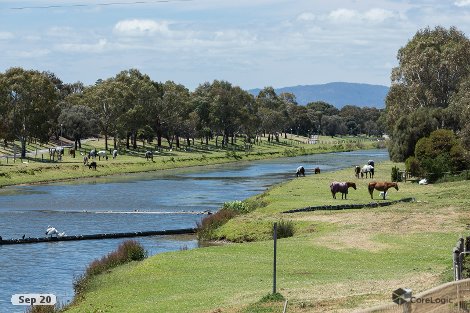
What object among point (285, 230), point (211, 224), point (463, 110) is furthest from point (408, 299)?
point (463, 110)

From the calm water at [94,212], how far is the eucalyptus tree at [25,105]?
21.9m

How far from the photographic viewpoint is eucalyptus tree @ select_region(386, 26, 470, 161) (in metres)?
105

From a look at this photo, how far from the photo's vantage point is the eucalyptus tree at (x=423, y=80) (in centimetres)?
10512

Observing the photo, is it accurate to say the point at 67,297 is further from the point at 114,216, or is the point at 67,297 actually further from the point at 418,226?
the point at 114,216

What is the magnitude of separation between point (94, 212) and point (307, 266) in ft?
114

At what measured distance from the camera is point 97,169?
11312 centimetres

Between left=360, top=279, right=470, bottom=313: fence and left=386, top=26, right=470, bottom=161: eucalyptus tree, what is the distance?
3335 inches

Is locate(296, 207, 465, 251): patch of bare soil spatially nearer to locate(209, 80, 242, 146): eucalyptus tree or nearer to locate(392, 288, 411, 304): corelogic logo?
locate(392, 288, 411, 304): corelogic logo

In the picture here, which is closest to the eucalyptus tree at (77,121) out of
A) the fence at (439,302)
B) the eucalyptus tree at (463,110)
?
the eucalyptus tree at (463,110)

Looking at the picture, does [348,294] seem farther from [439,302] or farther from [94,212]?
[94,212]

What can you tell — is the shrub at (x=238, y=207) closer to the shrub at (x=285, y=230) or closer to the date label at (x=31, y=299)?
the shrub at (x=285, y=230)

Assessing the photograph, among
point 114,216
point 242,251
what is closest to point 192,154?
point 114,216

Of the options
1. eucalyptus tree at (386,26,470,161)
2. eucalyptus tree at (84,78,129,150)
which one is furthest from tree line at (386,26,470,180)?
eucalyptus tree at (84,78,129,150)

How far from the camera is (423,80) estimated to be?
111m
